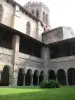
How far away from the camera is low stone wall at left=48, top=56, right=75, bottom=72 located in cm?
1808

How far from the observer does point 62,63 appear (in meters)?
19.0

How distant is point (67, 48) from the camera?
21.8m

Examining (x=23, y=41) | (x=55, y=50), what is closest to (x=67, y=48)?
(x=55, y=50)

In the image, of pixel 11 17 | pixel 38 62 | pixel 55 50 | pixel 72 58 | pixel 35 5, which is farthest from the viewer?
pixel 35 5

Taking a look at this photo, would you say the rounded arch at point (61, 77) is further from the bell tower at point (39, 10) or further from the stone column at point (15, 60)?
the bell tower at point (39, 10)

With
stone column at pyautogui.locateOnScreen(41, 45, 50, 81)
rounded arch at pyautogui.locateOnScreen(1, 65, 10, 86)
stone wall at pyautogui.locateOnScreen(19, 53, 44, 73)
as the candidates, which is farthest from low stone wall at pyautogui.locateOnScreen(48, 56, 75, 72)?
rounded arch at pyautogui.locateOnScreen(1, 65, 10, 86)

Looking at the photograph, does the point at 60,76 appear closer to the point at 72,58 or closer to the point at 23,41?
the point at 72,58

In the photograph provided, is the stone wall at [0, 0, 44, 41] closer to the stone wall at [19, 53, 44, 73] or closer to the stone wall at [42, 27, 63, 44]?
the stone wall at [42, 27, 63, 44]

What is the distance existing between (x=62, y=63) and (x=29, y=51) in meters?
4.70

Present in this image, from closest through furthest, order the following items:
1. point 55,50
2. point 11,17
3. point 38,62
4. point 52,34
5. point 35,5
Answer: point 38,62, point 11,17, point 55,50, point 52,34, point 35,5

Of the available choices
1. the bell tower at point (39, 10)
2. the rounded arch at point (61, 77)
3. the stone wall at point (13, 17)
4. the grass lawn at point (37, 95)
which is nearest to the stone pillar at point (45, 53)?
the rounded arch at point (61, 77)

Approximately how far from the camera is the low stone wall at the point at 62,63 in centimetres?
1808

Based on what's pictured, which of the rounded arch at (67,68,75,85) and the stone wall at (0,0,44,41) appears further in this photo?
the rounded arch at (67,68,75,85)

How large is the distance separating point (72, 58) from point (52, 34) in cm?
827
